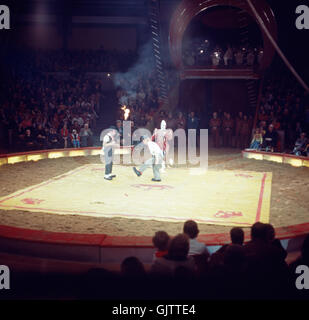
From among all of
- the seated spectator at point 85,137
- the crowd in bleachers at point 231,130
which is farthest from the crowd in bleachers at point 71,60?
the crowd in bleachers at point 231,130

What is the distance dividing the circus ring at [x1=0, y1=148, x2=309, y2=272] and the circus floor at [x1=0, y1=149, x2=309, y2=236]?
2cm

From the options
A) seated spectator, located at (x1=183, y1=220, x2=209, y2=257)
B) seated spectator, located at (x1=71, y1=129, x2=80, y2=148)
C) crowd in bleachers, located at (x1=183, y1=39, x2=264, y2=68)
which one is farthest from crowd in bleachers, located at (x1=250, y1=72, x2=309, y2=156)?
seated spectator, located at (x1=183, y1=220, x2=209, y2=257)

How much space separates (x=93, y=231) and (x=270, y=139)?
38.4 feet

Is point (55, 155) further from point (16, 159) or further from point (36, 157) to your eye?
point (16, 159)

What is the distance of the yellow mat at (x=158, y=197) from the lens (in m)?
7.25

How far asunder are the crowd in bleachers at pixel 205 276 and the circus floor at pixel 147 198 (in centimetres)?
230

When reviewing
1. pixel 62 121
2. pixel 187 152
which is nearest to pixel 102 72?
pixel 62 121

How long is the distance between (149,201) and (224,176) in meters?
3.67

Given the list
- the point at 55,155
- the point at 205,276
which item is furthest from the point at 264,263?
the point at 55,155

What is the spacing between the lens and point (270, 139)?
52.9ft

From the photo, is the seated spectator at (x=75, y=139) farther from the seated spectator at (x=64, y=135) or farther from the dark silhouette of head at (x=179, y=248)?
the dark silhouette of head at (x=179, y=248)

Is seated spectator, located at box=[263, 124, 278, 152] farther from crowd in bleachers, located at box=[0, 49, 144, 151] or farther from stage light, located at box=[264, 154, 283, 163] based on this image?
crowd in bleachers, located at box=[0, 49, 144, 151]
